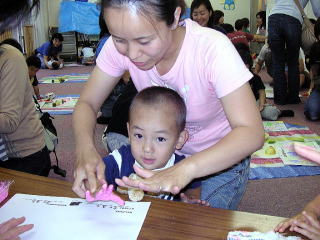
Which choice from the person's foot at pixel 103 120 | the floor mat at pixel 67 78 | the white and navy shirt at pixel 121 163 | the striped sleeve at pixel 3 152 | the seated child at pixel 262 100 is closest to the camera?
the white and navy shirt at pixel 121 163

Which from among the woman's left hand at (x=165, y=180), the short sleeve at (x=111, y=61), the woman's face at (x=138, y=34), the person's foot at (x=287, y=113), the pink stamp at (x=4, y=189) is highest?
the woman's face at (x=138, y=34)

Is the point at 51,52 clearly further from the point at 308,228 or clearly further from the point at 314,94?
the point at 308,228

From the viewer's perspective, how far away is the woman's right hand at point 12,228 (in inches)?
27.9

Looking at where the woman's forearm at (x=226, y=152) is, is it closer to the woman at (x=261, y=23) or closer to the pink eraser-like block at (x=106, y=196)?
the pink eraser-like block at (x=106, y=196)

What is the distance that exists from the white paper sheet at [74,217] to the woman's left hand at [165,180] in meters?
0.08

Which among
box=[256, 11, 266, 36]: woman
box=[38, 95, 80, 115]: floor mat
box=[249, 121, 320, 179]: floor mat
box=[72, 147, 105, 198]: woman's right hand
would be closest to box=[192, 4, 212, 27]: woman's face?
box=[249, 121, 320, 179]: floor mat

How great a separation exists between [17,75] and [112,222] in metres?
1.00

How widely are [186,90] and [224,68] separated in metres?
0.18

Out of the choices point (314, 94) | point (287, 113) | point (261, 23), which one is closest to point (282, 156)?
point (287, 113)

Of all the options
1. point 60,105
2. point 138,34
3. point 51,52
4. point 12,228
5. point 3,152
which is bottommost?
point 51,52

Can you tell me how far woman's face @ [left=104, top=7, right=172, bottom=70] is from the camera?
0.85 metres

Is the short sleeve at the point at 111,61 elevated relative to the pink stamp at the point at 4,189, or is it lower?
elevated

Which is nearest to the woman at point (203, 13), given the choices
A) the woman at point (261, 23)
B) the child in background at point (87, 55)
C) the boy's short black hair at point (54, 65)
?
the woman at point (261, 23)

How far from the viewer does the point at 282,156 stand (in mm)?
2568
